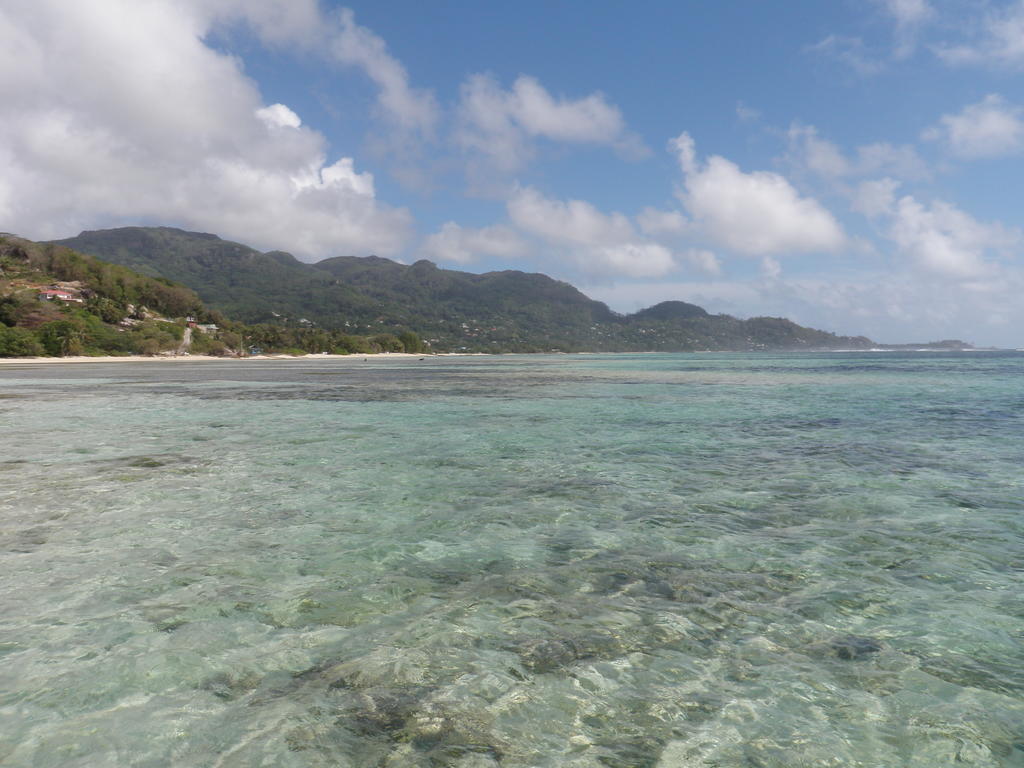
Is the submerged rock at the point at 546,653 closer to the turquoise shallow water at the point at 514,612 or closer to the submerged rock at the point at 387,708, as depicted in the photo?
the turquoise shallow water at the point at 514,612

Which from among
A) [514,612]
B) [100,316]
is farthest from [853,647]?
[100,316]

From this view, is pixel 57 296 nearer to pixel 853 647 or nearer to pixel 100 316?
pixel 100 316

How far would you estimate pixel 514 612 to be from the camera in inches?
244

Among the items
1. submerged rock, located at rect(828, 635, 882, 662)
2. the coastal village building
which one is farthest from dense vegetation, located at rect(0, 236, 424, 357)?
submerged rock, located at rect(828, 635, 882, 662)

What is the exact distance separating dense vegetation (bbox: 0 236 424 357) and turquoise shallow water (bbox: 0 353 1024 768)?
5258 inches

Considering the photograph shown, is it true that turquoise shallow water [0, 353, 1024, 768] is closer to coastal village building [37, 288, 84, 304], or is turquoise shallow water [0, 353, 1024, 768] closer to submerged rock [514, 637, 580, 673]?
submerged rock [514, 637, 580, 673]

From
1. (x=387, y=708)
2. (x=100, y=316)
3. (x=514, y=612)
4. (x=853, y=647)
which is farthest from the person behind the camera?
(x=100, y=316)

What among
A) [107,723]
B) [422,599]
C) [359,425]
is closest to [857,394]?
[359,425]

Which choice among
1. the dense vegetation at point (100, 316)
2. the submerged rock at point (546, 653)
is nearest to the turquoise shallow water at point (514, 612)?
the submerged rock at point (546, 653)

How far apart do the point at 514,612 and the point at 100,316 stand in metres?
169

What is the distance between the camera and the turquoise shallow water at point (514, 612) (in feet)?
13.7

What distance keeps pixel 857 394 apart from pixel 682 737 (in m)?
38.1

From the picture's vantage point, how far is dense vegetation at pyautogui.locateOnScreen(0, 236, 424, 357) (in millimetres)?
119375

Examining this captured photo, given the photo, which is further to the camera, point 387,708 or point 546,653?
point 546,653
